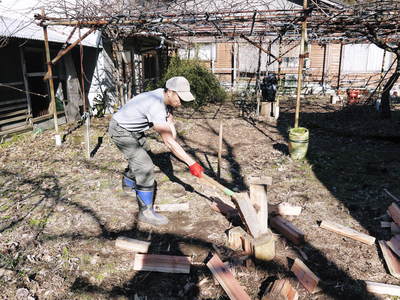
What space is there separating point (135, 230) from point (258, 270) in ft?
5.33

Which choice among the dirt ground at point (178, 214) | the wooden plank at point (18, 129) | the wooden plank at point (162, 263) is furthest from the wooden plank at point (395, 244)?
the wooden plank at point (18, 129)

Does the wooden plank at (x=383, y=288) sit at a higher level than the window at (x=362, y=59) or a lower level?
lower

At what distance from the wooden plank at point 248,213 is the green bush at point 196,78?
10480mm

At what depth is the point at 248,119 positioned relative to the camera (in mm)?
11266

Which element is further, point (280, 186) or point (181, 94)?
point (280, 186)

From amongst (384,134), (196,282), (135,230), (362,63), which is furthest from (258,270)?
(362,63)

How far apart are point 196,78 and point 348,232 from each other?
10764 mm

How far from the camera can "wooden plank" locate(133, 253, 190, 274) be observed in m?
3.23

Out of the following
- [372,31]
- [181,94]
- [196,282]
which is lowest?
[196,282]

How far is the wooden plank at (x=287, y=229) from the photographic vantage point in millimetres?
3654

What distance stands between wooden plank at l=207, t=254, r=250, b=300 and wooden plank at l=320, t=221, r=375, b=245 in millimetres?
1563

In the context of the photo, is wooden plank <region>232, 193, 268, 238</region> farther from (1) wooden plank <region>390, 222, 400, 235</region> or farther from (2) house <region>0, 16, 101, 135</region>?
(2) house <region>0, 16, 101, 135</region>

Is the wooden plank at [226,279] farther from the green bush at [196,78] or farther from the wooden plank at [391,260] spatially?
the green bush at [196,78]

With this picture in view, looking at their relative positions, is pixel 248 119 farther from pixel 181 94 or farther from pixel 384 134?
pixel 181 94
